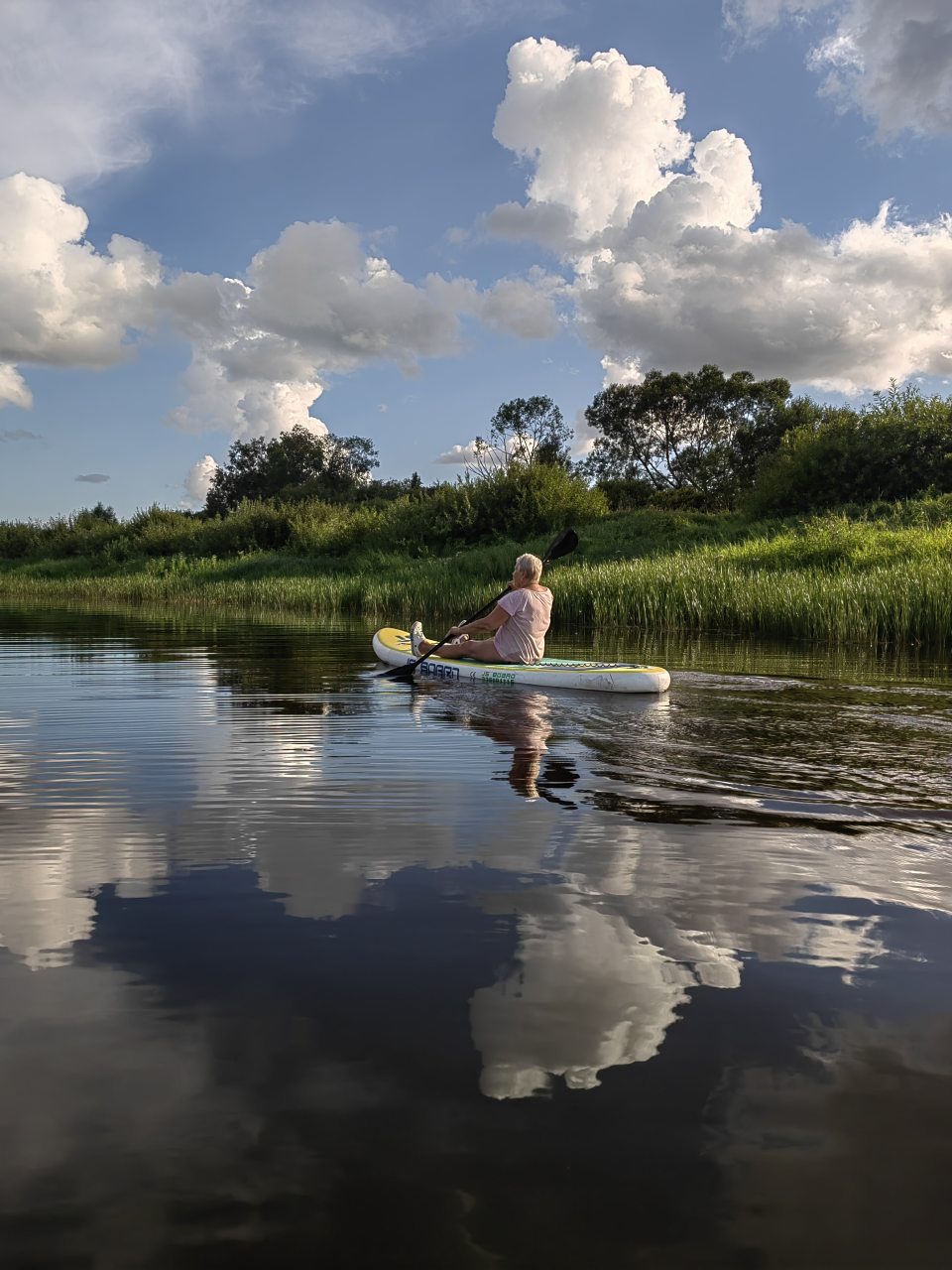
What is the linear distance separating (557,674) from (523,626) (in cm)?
84

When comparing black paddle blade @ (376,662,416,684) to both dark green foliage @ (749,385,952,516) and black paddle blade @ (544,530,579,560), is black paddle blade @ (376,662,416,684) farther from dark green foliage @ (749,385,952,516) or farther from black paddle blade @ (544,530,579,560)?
dark green foliage @ (749,385,952,516)

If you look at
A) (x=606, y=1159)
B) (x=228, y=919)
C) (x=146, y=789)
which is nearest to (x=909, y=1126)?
(x=606, y=1159)

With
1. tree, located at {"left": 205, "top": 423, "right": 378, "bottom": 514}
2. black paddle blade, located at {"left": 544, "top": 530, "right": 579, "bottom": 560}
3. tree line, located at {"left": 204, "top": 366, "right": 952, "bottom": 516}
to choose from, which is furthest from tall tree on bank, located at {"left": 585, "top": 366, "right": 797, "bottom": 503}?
black paddle blade, located at {"left": 544, "top": 530, "right": 579, "bottom": 560}

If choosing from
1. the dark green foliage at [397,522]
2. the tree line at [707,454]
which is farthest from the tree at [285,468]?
the dark green foliage at [397,522]

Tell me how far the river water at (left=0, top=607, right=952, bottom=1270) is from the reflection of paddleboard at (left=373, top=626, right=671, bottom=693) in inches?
129

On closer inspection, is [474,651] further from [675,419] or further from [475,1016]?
[675,419]

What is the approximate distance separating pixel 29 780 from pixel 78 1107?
386 cm

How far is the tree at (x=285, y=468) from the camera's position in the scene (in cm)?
7869

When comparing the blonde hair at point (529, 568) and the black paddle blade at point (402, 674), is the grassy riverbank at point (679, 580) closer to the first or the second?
the blonde hair at point (529, 568)

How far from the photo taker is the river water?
190 cm

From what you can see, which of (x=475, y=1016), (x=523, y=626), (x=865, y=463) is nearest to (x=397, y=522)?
(x=865, y=463)

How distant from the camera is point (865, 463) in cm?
3584

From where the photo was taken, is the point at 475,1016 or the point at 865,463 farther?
the point at 865,463

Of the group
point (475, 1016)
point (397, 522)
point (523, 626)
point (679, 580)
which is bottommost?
point (475, 1016)
